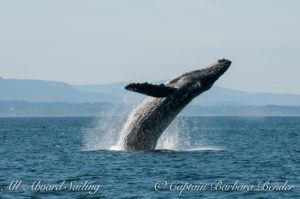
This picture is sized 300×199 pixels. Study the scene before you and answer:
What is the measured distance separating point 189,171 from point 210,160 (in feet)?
10.9

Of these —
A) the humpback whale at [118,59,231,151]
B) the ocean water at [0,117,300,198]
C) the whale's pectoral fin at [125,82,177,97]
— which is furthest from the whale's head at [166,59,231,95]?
the ocean water at [0,117,300,198]

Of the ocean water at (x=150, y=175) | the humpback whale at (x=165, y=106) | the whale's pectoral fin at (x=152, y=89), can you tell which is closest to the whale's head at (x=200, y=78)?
the humpback whale at (x=165, y=106)

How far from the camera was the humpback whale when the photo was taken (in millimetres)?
23797

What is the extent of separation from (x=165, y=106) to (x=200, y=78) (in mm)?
1743

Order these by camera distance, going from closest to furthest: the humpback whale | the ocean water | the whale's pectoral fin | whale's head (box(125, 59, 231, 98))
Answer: the ocean water
the whale's pectoral fin
the humpback whale
whale's head (box(125, 59, 231, 98))

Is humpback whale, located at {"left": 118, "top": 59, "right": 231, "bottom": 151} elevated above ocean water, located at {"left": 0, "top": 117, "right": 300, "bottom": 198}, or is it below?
Answer: above

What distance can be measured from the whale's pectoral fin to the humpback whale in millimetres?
376

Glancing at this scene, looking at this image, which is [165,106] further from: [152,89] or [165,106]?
[152,89]

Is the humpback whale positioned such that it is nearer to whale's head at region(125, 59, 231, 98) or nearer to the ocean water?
whale's head at region(125, 59, 231, 98)

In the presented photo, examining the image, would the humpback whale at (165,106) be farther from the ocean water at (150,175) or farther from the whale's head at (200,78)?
the ocean water at (150,175)

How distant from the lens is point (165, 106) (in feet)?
78.2

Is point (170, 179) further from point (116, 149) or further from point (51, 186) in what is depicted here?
point (116, 149)

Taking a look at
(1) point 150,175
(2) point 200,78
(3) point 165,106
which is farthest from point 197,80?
(1) point 150,175

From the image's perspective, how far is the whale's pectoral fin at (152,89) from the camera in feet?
69.5
